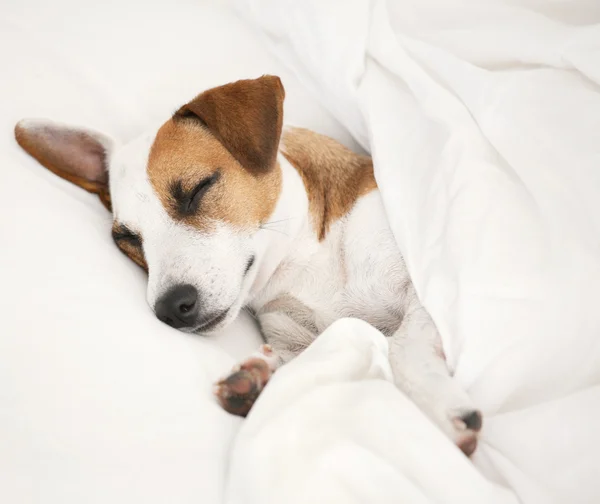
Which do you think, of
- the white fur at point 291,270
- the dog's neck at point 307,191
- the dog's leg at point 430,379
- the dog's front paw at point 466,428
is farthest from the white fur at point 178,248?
the dog's front paw at point 466,428

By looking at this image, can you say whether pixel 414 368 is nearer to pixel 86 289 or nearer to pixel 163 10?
pixel 86 289

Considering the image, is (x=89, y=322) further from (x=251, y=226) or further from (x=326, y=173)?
(x=326, y=173)

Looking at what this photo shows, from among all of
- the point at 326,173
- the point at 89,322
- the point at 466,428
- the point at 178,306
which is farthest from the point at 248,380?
the point at 326,173

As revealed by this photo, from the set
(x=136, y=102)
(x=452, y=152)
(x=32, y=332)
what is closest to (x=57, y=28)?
(x=136, y=102)

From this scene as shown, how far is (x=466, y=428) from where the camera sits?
1224 mm

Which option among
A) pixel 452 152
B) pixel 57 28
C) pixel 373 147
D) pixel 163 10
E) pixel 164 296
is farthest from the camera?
pixel 163 10

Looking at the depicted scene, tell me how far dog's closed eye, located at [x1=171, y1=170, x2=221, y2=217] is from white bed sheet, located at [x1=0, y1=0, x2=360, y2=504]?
0.22 m

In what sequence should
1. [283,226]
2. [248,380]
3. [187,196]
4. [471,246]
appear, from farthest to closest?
[283,226], [187,196], [471,246], [248,380]

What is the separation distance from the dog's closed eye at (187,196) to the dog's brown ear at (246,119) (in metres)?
0.14

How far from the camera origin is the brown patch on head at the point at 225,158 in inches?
64.9

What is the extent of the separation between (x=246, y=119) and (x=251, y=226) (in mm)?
307

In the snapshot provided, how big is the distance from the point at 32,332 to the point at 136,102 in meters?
1.07

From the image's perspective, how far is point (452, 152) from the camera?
5.34 feet

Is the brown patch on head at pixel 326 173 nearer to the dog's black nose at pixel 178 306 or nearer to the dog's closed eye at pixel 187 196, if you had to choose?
the dog's closed eye at pixel 187 196
